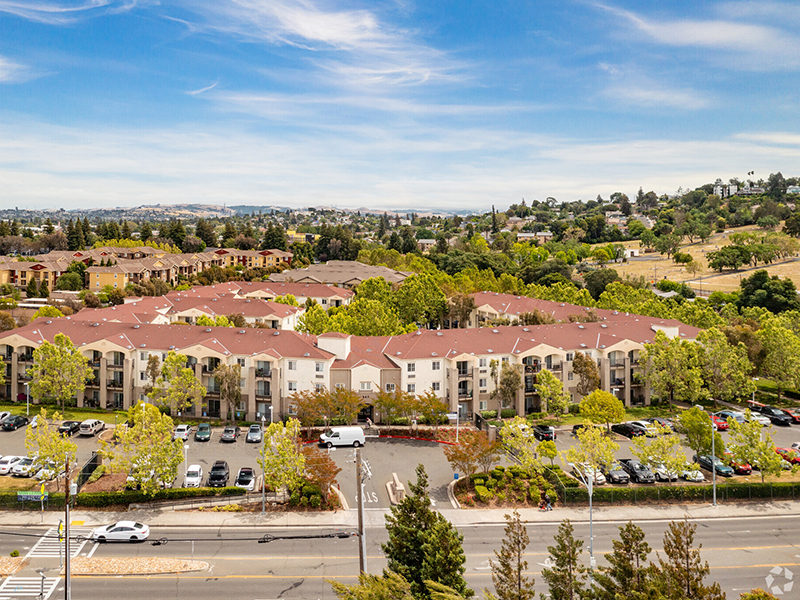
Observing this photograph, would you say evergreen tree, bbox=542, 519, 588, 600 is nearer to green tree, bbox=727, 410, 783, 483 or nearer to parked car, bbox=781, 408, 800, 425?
green tree, bbox=727, 410, 783, 483

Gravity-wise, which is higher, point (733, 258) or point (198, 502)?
point (733, 258)

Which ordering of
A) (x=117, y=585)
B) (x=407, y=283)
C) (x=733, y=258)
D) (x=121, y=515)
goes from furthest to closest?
(x=733, y=258)
(x=407, y=283)
(x=121, y=515)
(x=117, y=585)

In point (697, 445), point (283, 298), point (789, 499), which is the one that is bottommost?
Answer: point (789, 499)

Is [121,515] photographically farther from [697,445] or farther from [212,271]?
[212,271]

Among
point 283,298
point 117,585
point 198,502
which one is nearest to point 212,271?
point 283,298

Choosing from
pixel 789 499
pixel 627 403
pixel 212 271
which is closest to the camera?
pixel 789 499

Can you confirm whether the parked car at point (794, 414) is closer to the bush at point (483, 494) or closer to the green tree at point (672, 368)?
the green tree at point (672, 368)
